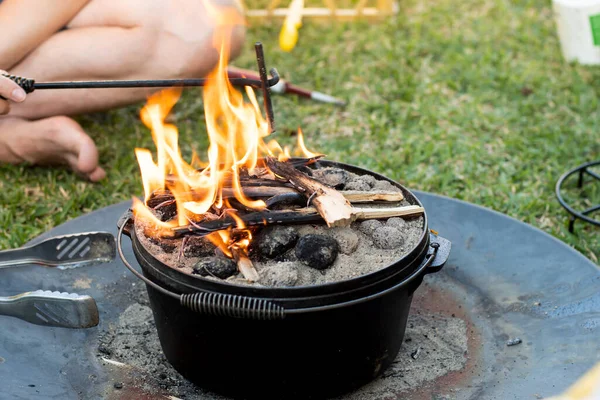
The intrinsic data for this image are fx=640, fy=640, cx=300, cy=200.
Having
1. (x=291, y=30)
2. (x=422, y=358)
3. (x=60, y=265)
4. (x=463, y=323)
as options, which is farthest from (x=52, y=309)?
(x=291, y=30)

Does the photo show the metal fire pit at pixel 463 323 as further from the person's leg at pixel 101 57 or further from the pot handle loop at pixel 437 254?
the person's leg at pixel 101 57

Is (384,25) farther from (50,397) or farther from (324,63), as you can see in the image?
(50,397)

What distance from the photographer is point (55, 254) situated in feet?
6.95

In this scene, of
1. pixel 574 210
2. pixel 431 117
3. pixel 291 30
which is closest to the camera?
pixel 574 210

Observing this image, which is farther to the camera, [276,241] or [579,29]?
[579,29]

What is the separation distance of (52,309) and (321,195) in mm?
824

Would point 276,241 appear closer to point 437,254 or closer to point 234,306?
point 234,306

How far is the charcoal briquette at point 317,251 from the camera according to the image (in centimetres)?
152

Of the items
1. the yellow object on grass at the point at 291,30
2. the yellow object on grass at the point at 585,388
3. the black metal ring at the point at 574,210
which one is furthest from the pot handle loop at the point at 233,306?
the yellow object on grass at the point at 291,30

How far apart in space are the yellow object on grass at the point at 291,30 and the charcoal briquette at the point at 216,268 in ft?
9.99

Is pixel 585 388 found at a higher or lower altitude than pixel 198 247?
lower

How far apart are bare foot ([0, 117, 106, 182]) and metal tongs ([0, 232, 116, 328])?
74 cm

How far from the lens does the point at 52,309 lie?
1789 mm

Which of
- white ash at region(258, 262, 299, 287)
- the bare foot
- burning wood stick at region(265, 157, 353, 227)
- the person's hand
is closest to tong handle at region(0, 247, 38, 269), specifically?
the person's hand
